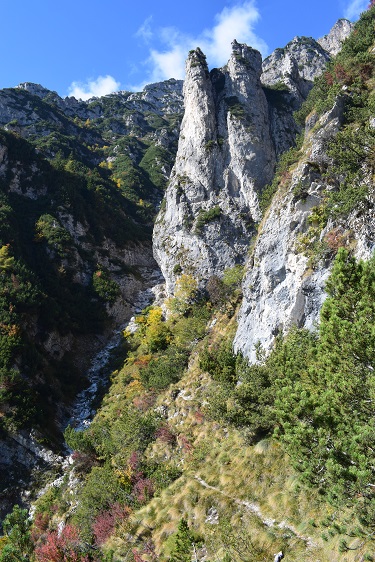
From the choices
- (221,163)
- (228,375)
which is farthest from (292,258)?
(221,163)

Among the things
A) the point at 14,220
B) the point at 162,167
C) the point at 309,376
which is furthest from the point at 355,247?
the point at 162,167

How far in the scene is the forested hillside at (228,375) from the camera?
30.9 feet

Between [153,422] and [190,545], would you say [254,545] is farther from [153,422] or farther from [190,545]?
[153,422]

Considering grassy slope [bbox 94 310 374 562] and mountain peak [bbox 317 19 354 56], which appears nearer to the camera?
grassy slope [bbox 94 310 374 562]

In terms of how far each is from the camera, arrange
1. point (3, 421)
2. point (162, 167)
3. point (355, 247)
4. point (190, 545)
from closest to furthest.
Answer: point (190, 545) < point (355, 247) < point (3, 421) < point (162, 167)

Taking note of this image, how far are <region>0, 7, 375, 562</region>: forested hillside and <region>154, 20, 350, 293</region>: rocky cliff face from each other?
2.05ft

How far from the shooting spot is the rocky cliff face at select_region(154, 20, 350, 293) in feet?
169

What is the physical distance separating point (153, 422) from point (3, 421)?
1557 centimetres

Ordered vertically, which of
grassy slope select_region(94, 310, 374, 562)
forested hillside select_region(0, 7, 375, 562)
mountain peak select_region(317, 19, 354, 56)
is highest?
mountain peak select_region(317, 19, 354, 56)

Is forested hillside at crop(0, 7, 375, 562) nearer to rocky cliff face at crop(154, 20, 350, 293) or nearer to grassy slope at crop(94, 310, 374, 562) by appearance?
grassy slope at crop(94, 310, 374, 562)

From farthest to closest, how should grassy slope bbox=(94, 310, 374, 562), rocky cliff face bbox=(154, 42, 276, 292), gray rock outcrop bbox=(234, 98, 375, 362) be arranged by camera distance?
rocky cliff face bbox=(154, 42, 276, 292)
gray rock outcrop bbox=(234, 98, 375, 362)
grassy slope bbox=(94, 310, 374, 562)

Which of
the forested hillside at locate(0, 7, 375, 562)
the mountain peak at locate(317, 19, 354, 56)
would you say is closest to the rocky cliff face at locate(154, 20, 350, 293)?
the forested hillside at locate(0, 7, 375, 562)

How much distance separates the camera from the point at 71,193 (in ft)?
236

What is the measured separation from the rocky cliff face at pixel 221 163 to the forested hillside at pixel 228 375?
63cm
